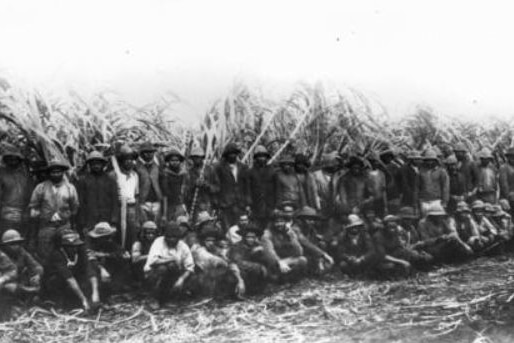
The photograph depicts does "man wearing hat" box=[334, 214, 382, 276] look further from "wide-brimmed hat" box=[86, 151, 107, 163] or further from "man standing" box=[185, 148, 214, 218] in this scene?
"wide-brimmed hat" box=[86, 151, 107, 163]

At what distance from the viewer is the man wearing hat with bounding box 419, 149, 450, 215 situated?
5.57 metres

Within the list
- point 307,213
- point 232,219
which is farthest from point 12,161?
point 307,213

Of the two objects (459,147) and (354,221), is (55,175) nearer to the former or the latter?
(354,221)

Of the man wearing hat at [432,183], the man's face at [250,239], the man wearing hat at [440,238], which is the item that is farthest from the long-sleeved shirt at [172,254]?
the man wearing hat at [432,183]

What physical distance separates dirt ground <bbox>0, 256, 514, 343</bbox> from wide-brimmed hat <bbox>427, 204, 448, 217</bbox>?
489 millimetres

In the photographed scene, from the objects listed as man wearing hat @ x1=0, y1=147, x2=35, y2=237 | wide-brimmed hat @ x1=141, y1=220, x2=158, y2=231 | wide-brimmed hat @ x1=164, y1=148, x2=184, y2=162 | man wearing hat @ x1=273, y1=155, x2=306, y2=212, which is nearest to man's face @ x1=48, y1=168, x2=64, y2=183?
man wearing hat @ x1=0, y1=147, x2=35, y2=237

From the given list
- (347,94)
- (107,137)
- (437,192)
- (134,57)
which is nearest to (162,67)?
(134,57)

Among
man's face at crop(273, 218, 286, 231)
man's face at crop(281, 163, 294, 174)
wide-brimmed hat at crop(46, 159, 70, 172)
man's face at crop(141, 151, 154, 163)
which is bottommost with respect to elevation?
man's face at crop(273, 218, 286, 231)

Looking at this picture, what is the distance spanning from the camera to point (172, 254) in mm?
4750

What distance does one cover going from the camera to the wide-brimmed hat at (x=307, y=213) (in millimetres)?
5227

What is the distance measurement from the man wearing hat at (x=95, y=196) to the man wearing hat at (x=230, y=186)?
0.80 meters

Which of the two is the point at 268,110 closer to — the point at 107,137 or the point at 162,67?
the point at 162,67

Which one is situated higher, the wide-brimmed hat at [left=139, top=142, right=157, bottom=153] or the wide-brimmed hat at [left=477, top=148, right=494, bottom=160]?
the wide-brimmed hat at [left=139, top=142, right=157, bottom=153]

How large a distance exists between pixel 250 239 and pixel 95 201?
46.7 inches
